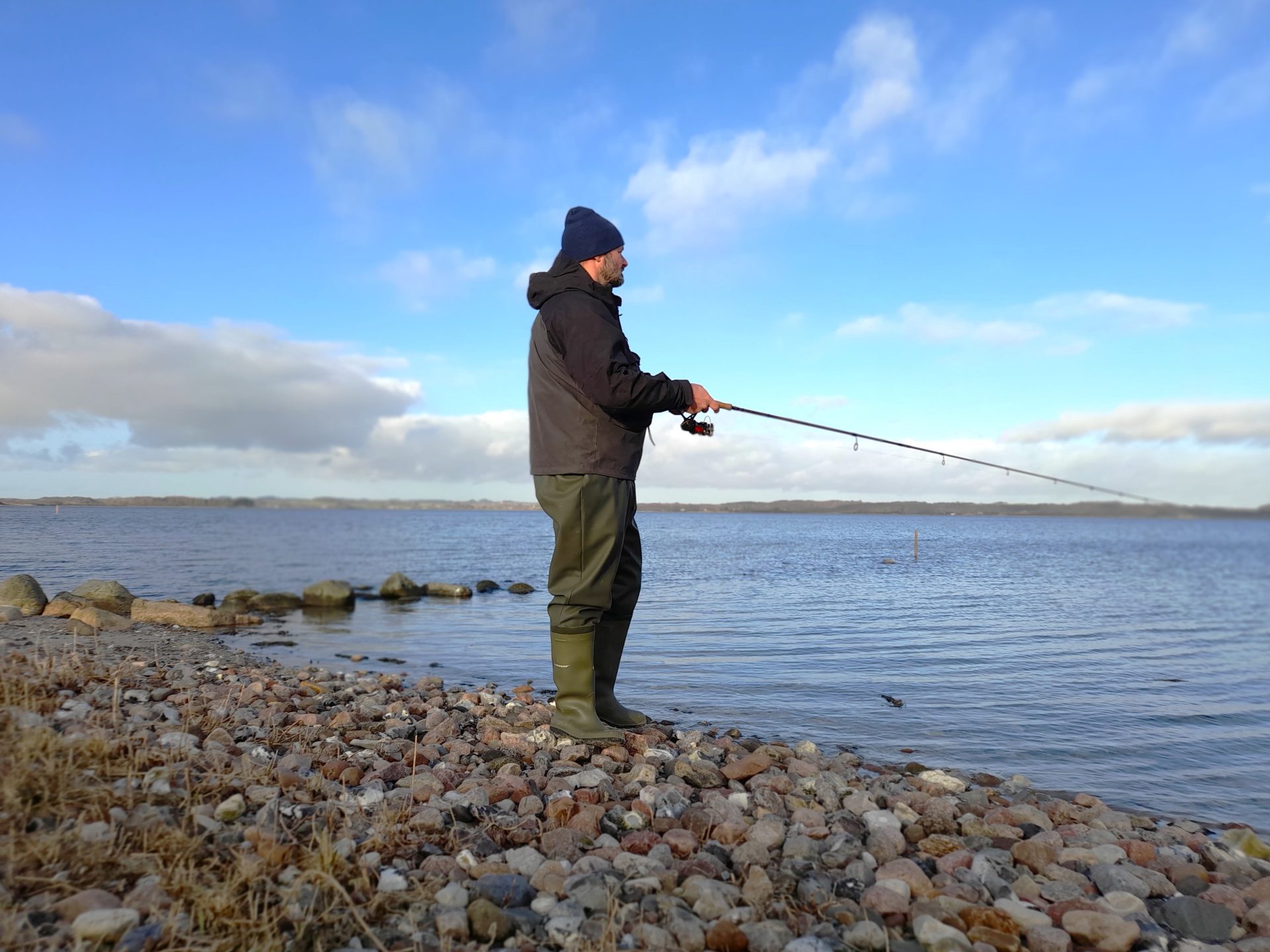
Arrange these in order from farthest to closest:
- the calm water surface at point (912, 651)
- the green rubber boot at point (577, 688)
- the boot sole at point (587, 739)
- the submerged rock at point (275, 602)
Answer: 1. the submerged rock at point (275, 602)
2. the calm water surface at point (912, 651)
3. the boot sole at point (587, 739)
4. the green rubber boot at point (577, 688)

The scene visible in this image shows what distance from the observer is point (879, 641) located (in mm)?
12070

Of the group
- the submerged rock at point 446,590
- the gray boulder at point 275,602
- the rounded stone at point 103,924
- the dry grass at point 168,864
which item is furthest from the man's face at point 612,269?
the submerged rock at point 446,590

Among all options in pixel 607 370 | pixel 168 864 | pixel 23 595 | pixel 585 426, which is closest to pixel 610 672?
pixel 585 426

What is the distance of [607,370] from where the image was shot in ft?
14.6

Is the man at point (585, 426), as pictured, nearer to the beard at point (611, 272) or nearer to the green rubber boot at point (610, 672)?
the beard at point (611, 272)

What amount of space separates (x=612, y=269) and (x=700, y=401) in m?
0.96

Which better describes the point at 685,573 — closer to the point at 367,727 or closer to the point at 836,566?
the point at 836,566

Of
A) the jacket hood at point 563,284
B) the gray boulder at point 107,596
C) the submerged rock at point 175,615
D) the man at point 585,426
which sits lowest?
the submerged rock at point 175,615

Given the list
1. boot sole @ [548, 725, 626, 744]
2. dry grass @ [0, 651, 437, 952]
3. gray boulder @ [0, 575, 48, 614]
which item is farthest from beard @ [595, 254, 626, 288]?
gray boulder @ [0, 575, 48, 614]

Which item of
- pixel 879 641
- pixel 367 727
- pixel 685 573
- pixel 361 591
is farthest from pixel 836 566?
pixel 367 727

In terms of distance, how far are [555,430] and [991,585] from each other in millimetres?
21862

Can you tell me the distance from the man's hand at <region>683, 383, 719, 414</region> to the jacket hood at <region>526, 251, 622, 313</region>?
677 mm

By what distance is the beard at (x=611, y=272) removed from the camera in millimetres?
4914

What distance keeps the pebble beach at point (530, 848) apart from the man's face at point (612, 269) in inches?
108
